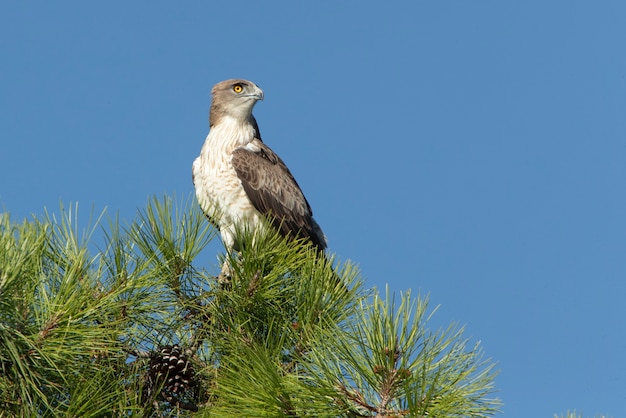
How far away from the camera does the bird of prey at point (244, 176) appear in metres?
8.58

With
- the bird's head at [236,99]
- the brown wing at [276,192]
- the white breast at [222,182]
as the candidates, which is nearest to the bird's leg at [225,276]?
the white breast at [222,182]

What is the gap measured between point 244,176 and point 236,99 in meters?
1.21

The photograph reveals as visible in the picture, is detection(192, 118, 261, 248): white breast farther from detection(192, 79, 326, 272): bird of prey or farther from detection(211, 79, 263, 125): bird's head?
detection(211, 79, 263, 125): bird's head

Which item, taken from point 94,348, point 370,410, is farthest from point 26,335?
point 370,410

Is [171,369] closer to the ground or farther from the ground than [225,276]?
closer to the ground

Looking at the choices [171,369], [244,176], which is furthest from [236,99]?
[171,369]

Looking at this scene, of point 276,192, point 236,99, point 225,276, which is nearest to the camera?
point 225,276

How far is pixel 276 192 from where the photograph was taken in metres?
8.77

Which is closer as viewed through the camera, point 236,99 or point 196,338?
point 196,338

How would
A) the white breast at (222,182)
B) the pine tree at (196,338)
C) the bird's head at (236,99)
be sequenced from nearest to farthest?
the pine tree at (196,338)
the white breast at (222,182)
the bird's head at (236,99)

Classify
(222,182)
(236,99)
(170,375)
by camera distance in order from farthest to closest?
(236,99)
(222,182)
(170,375)

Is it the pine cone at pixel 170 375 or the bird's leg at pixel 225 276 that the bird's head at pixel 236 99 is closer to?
the bird's leg at pixel 225 276

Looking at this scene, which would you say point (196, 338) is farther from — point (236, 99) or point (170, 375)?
point (236, 99)

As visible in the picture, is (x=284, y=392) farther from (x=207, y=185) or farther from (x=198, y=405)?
(x=207, y=185)
